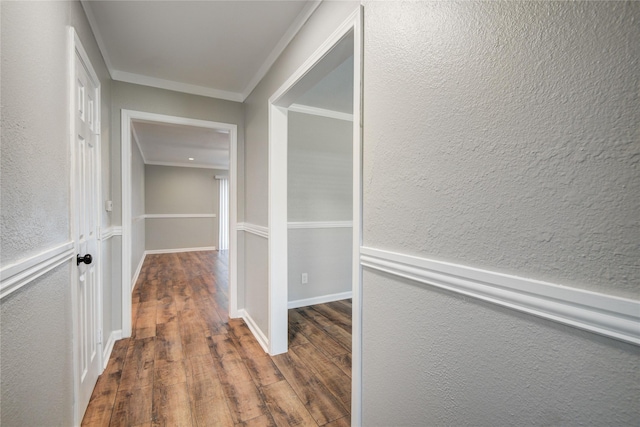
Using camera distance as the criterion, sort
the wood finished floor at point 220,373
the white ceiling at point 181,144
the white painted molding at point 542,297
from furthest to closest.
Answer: the white ceiling at point 181,144 < the wood finished floor at point 220,373 < the white painted molding at point 542,297

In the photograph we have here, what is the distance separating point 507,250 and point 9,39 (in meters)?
1.47

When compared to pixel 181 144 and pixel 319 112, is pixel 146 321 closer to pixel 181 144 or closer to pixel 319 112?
pixel 319 112

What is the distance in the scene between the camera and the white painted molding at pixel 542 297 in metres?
0.54

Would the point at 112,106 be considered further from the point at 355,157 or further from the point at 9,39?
the point at 355,157

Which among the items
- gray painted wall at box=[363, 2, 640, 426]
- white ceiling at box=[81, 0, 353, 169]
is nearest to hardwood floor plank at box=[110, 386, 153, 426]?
gray painted wall at box=[363, 2, 640, 426]

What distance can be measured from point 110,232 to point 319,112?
2.35m

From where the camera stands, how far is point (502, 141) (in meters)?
0.73

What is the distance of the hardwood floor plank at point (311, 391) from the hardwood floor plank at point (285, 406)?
3cm

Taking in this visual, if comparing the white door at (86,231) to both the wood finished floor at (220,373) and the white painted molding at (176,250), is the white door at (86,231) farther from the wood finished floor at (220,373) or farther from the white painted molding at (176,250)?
the white painted molding at (176,250)

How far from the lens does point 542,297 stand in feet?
2.14

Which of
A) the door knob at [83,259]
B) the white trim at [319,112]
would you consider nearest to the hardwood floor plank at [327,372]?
the door knob at [83,259]

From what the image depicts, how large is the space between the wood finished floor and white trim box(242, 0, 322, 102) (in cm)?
224

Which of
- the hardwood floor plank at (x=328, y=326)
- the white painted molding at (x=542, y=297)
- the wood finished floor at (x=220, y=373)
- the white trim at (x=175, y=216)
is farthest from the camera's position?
the white trim at (x=175, y=216)

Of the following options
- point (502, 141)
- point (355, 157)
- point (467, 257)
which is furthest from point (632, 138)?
point (355, 157)
